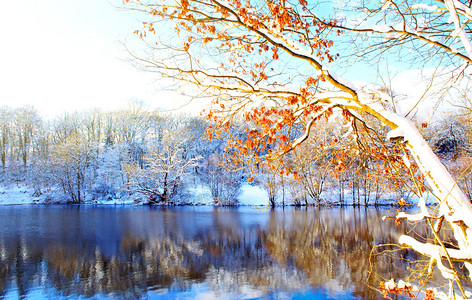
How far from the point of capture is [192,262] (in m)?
8.99

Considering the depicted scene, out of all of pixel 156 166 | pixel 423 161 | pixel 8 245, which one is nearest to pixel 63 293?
pixel 8 245

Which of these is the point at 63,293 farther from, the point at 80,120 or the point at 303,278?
the point at 80,120

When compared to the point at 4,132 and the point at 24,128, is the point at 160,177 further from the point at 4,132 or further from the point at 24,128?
the point at 4,132

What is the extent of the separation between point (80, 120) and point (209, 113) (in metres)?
45.0

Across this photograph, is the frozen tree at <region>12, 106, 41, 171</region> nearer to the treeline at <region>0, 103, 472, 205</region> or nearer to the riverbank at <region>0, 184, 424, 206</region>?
the treeline at <region>0, 103, 472, 205</region>

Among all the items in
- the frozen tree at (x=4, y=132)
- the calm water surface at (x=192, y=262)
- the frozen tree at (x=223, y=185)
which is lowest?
the calm water surface at (x=192, y=262)

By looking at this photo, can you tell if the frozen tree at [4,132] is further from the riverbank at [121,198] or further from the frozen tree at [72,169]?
the frozen tree at [72,169]

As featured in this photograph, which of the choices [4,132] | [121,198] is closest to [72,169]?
[121,198]

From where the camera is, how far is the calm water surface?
6695 millimetres

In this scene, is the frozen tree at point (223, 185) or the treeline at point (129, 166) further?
the frozen tree at point (223, 185)

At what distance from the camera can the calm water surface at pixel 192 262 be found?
22.0 feet

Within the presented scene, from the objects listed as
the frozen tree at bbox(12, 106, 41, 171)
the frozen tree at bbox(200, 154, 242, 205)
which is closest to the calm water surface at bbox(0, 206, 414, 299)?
the frozen tree at bbox(200, 154, 242, 205)

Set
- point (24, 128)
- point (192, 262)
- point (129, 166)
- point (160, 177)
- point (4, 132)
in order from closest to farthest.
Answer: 1. point (192, 262)
2. point (129, 166)
3. point (160, 177)
4. point (4, 132)
5. point (24, 128)

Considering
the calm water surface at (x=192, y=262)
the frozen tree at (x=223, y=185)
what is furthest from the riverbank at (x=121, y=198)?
the calm water surface at (x=192, y=262)
